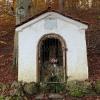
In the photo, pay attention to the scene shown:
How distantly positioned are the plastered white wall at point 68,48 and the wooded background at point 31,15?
73 cm

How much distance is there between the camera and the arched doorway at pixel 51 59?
1216cm

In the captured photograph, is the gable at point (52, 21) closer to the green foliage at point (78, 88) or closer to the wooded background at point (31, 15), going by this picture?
the wooded background at point (31, 15)

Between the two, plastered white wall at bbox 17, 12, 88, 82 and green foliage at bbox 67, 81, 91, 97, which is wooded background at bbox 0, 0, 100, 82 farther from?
green foliage at bbox 67, 81, 91, 97

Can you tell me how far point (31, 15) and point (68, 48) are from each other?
29.4ft

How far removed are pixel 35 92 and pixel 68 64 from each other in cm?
169

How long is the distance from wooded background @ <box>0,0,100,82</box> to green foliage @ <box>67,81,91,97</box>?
37.4 inches

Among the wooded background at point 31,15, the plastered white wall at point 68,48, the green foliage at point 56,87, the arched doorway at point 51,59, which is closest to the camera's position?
the green foliage at point 56,87

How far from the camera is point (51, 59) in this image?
1271cm

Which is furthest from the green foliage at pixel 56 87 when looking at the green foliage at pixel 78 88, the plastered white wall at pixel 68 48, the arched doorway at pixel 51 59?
the plastered white wall at pixel 68 48

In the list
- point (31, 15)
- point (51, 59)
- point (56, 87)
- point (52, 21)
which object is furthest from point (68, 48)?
point (31, 15)

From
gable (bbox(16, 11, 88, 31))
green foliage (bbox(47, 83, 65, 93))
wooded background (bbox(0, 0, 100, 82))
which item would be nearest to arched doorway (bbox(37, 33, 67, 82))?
green foliage (bbox(47, 83, 65, 93))

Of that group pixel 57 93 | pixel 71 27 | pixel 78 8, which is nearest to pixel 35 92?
pixel 57 93

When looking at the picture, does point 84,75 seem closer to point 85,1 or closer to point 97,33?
point 97,33

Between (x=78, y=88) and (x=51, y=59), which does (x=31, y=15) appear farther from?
(x=78, y=88)
